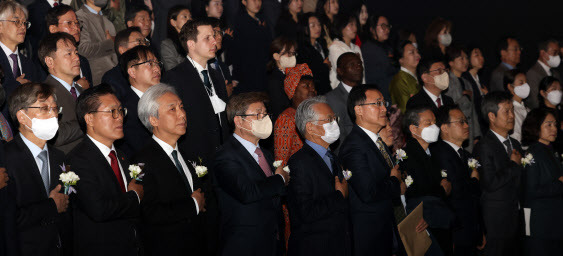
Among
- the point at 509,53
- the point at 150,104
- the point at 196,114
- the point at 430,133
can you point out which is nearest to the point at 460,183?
the point at 430,133

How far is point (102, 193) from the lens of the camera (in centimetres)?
401

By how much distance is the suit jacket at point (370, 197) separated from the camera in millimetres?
4914

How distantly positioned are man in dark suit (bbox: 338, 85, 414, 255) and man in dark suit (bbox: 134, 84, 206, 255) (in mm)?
1348

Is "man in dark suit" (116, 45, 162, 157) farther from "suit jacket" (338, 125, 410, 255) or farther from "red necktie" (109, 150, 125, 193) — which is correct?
"suit jacket" (338, 125, 410, 255)

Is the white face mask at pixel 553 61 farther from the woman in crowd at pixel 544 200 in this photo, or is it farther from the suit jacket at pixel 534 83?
the woman in crowd at pixel 544 200

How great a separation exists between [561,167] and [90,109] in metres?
5.27

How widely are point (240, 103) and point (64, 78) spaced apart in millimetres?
1710

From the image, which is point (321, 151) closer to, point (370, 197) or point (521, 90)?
point (370, 197)

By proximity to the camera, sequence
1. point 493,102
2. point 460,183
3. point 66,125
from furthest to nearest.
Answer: point 493,102 < point 460,183 < point 66,125

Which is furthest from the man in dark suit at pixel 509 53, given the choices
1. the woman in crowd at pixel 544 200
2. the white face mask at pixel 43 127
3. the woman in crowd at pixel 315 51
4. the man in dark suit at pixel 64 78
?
the white face mask at pixel 43 127

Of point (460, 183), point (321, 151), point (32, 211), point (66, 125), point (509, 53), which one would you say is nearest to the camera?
point (32, 211)

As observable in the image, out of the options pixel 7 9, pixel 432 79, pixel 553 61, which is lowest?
pixel 553 61

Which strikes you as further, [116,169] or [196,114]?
[196,114]

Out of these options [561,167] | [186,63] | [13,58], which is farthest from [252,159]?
[561,167]
